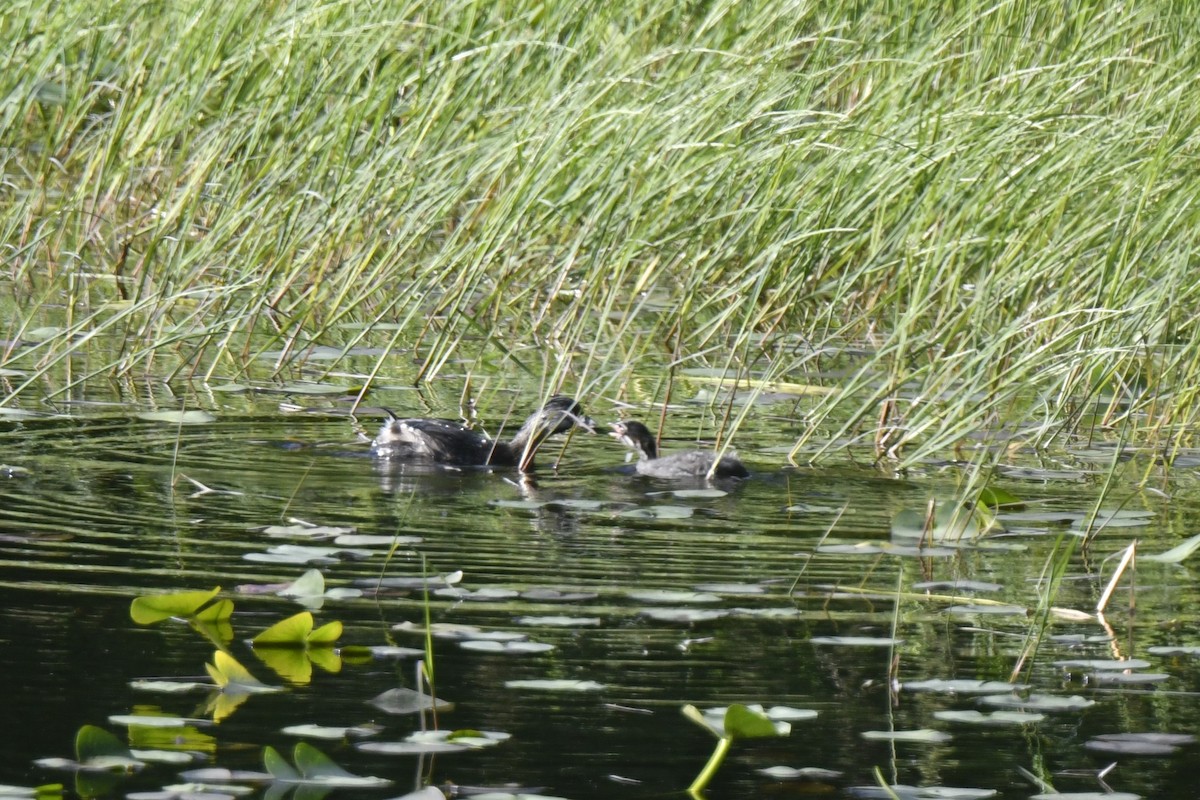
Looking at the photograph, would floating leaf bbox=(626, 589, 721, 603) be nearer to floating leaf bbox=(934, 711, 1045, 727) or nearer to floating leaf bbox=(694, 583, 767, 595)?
floating leaf bbox=(694, 583, 767, 595)

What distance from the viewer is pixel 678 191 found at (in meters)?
7.59

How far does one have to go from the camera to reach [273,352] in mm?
9672

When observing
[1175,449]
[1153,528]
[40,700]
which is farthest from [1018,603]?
[40,700]

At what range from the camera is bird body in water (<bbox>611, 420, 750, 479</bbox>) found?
6980 millimetres

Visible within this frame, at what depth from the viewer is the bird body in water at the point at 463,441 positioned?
23.7 ft

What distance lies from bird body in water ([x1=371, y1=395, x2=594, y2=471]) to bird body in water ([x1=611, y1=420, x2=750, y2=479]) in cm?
24

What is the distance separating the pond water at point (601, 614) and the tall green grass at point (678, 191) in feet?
1.35

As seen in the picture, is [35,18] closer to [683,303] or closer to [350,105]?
[350,105]

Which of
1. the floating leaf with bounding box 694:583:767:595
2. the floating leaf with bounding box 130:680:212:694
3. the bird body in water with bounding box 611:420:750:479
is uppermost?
the bird body in water with bounding box 611:420:750:479

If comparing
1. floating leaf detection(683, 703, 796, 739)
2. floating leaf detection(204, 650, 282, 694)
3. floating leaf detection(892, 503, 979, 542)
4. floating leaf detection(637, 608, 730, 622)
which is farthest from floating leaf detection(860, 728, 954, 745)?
floating leaf detection(892, 503, 979, 542)

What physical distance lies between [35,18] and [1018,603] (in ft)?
21.4

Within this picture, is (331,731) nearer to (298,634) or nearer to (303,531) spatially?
(298,634)

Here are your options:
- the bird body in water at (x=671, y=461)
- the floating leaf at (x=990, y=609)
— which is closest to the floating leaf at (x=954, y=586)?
the floating leaf at (x=990, y=609)

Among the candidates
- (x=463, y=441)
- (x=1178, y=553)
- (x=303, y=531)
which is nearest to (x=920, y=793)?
(x=1178, y=553)
